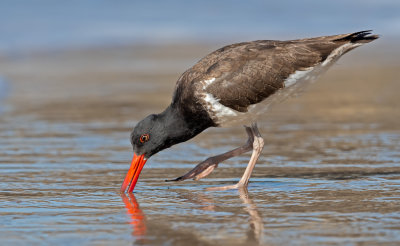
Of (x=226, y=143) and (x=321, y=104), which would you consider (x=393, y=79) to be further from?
(x=226, y=143)

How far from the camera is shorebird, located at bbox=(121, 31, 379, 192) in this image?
741 centimetres

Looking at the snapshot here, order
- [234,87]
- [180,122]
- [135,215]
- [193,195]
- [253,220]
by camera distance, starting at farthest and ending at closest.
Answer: [180,122] → [234,87] → [193,195] → [135,215] → [253,220]

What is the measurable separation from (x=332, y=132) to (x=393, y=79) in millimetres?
6292

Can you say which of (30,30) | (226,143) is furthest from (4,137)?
(30,30)

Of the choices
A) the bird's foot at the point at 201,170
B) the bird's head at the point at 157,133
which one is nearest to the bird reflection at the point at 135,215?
the bird's head at the point at 157,133

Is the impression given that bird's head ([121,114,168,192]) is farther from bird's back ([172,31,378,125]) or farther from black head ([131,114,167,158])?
bird's back ([172,31,378,125])

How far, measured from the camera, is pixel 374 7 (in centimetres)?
3167

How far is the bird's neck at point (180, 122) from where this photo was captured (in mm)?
7559

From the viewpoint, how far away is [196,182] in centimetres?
750

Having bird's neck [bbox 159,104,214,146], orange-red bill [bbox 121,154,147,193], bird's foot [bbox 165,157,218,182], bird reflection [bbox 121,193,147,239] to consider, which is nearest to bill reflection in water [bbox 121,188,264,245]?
bird reflection [bbox 121,193,147,239]

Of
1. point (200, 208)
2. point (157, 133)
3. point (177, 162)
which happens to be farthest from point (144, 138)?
point (200, 208)

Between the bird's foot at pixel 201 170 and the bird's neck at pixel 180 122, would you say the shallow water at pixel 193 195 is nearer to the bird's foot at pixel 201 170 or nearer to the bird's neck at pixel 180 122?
the bird's foot at pixel 201 170

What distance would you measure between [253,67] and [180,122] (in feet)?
2.83

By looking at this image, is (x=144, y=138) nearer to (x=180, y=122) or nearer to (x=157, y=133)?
(x=157, y=133)
